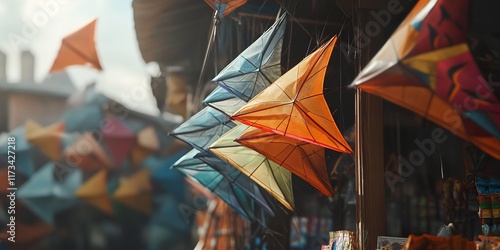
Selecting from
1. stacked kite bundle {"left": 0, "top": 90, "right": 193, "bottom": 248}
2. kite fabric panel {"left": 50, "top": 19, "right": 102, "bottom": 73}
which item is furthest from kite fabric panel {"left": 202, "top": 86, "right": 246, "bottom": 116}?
stacked kite bundle {"left": 0, "top": 90, "right": 193, "bottom": 248}

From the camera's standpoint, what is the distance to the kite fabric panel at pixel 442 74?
4.47m

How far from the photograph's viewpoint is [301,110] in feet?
21.4

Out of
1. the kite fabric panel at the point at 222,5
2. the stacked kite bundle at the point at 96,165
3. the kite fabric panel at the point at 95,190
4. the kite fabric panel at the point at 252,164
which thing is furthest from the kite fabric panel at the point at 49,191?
the kite fabric panel at the point at 222,5

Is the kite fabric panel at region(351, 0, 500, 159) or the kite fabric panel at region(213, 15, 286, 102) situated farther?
the kite fabric panel at region(213, 15, 286, 102)

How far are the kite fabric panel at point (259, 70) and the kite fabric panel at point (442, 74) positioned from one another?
3.31m

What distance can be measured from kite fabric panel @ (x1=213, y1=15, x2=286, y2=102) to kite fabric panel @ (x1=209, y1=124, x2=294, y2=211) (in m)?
0.52

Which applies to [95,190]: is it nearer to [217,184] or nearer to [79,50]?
[79,50]

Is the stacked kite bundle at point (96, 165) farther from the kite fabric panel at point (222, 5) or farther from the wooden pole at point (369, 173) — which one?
the wooden pole at point (369, 173)

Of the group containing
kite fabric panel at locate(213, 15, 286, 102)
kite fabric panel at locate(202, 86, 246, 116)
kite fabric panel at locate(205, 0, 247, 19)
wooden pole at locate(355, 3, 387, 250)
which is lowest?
wooden pole at locate(355, 3, 387, 250)

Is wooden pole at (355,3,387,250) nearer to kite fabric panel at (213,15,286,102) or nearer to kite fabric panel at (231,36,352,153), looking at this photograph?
kite fabric panel at (231,36,352,153)

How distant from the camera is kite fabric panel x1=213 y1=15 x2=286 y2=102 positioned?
25.8 ft

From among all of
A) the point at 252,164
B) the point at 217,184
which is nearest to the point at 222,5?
the point at 252,164

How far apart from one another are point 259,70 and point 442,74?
142 inches

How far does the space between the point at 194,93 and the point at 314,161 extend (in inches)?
268
